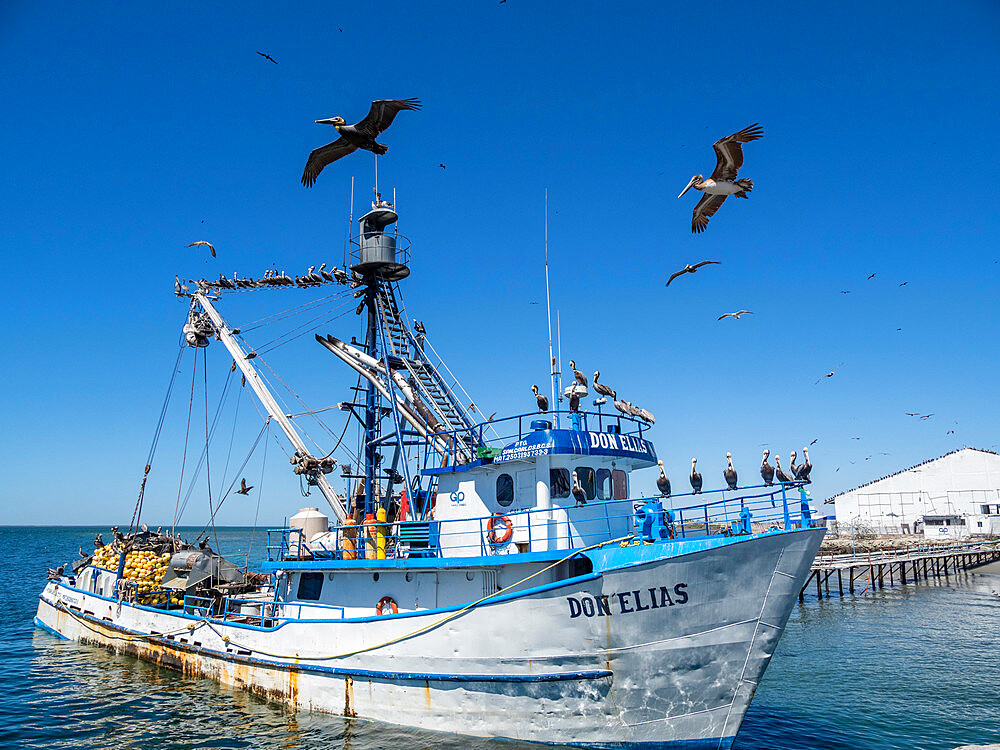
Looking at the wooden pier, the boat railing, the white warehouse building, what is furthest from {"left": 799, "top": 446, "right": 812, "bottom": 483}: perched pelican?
the white warehouse building

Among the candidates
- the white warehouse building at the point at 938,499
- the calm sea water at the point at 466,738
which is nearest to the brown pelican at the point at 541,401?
the calm sea water at the point at 466,738

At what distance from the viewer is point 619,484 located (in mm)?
14914

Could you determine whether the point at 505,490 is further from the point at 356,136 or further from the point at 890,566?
the point at 890,566

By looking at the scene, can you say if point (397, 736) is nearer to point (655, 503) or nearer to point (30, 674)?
point (655, 503)

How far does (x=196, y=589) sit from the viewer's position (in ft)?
64.2

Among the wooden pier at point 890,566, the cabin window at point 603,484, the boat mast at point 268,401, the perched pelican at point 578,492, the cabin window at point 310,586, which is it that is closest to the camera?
the perched pelican at point 578,492

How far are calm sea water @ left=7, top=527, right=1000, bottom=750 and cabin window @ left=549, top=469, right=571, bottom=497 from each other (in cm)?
468

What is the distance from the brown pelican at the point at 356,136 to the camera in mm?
16531

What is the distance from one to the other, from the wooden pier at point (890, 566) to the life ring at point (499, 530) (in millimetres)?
32117

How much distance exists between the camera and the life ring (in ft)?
44.4

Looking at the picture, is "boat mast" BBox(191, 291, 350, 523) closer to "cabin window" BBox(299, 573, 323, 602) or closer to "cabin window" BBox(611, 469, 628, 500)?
"cabin window" BBox(299, 573, 323, 602)

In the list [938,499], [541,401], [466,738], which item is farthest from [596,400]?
[938,499]

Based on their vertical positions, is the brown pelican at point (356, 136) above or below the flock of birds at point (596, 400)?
above

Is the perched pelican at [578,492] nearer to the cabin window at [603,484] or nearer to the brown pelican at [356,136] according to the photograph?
the cabin window at [603,484]
